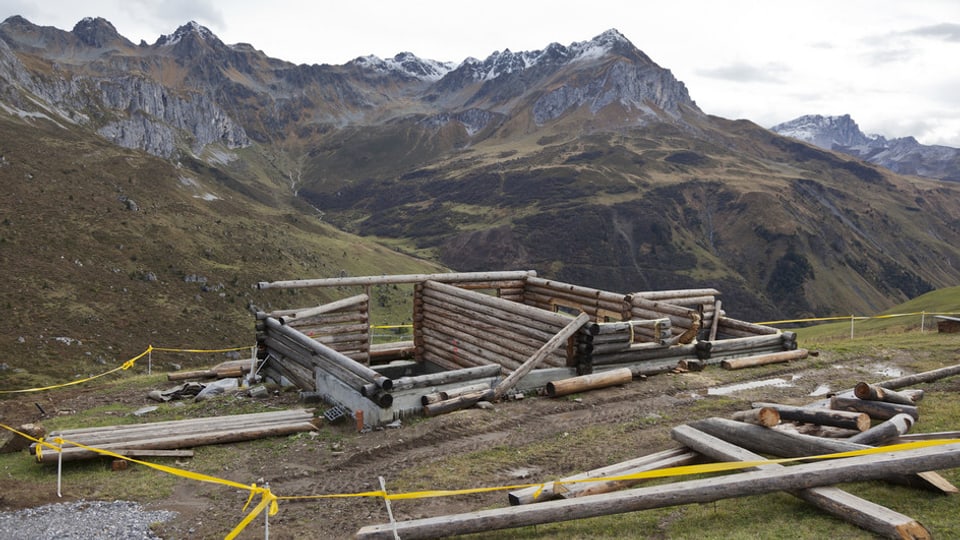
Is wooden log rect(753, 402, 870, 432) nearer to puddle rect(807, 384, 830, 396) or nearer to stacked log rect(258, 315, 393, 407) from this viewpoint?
puddle rect(807, 384, 830, 396)

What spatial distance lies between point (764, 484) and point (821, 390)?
8852mm

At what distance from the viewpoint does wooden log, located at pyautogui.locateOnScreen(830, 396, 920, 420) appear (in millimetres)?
9961

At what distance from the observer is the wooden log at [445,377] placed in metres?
12.8

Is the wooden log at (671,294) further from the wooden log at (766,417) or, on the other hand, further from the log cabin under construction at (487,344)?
the wooden log at (766,417)

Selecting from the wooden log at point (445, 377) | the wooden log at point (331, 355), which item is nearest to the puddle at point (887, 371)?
the wooden log at point (445, 377)

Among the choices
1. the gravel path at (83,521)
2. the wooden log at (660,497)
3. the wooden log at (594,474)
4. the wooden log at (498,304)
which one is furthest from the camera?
the wooden log at (498,304)

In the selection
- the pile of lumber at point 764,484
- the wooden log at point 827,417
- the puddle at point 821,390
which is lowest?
the puddle at point 821,390

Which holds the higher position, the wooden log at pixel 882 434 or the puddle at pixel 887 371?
the wooden log at pixel 882 434

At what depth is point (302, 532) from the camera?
7.98m

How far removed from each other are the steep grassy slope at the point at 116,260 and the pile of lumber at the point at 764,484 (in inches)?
1634

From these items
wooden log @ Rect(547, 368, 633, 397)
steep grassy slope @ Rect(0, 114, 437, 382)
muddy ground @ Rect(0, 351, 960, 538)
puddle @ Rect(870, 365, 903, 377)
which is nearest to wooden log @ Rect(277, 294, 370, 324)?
muddy ground @ Rect(0, 351, 960, 538)

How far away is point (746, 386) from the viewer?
1544cm

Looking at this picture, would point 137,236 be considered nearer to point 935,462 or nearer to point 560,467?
point 560,467

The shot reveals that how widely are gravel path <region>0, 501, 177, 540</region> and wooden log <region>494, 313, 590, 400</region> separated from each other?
26.4 feet
